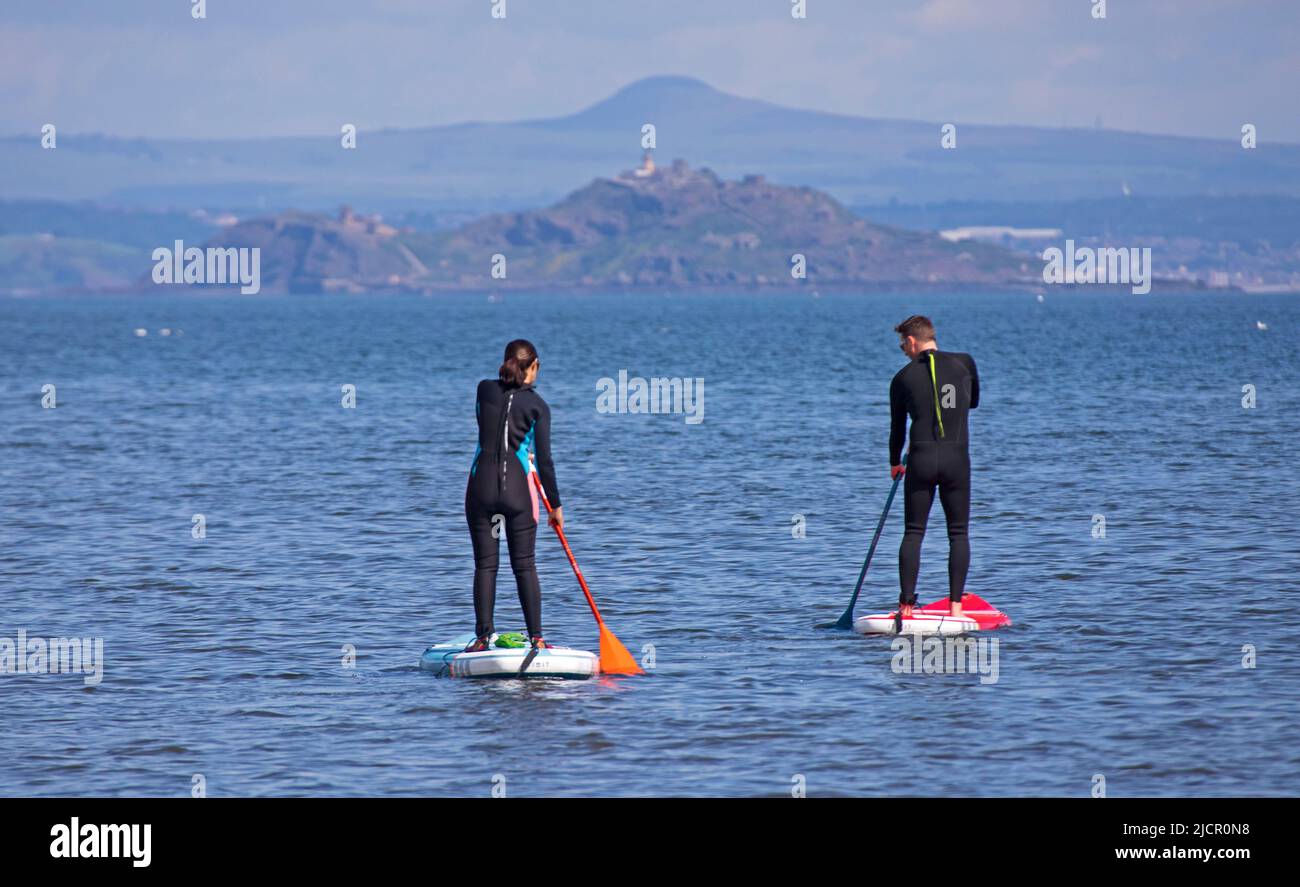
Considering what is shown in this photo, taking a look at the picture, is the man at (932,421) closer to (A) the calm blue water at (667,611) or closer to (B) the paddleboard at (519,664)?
(A) the calm blue water at (667,611)

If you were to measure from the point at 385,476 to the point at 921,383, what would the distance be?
18712 mm

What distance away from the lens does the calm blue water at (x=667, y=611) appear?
11.5 metres

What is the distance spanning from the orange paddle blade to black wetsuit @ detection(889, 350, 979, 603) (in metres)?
2.75

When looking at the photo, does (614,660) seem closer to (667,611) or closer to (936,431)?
(667,611)

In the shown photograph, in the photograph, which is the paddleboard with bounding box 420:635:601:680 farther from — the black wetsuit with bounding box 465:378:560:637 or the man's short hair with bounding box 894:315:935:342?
the man's short hair with bounding box 894:315:935:342

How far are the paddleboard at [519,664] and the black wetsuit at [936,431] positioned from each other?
10.2 ft

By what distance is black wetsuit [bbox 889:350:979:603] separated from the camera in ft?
47.9

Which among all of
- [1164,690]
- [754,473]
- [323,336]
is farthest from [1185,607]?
[323,336]

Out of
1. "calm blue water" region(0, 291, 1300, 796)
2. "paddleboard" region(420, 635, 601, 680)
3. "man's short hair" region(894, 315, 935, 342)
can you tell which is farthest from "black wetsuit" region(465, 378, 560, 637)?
"man's short hair" region(894, 315, 935, 342)

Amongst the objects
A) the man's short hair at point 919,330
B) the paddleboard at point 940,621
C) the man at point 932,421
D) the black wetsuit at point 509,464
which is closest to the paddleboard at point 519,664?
the black wetsuit at point 509,464

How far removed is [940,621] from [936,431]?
186 cm

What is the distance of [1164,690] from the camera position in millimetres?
13289
